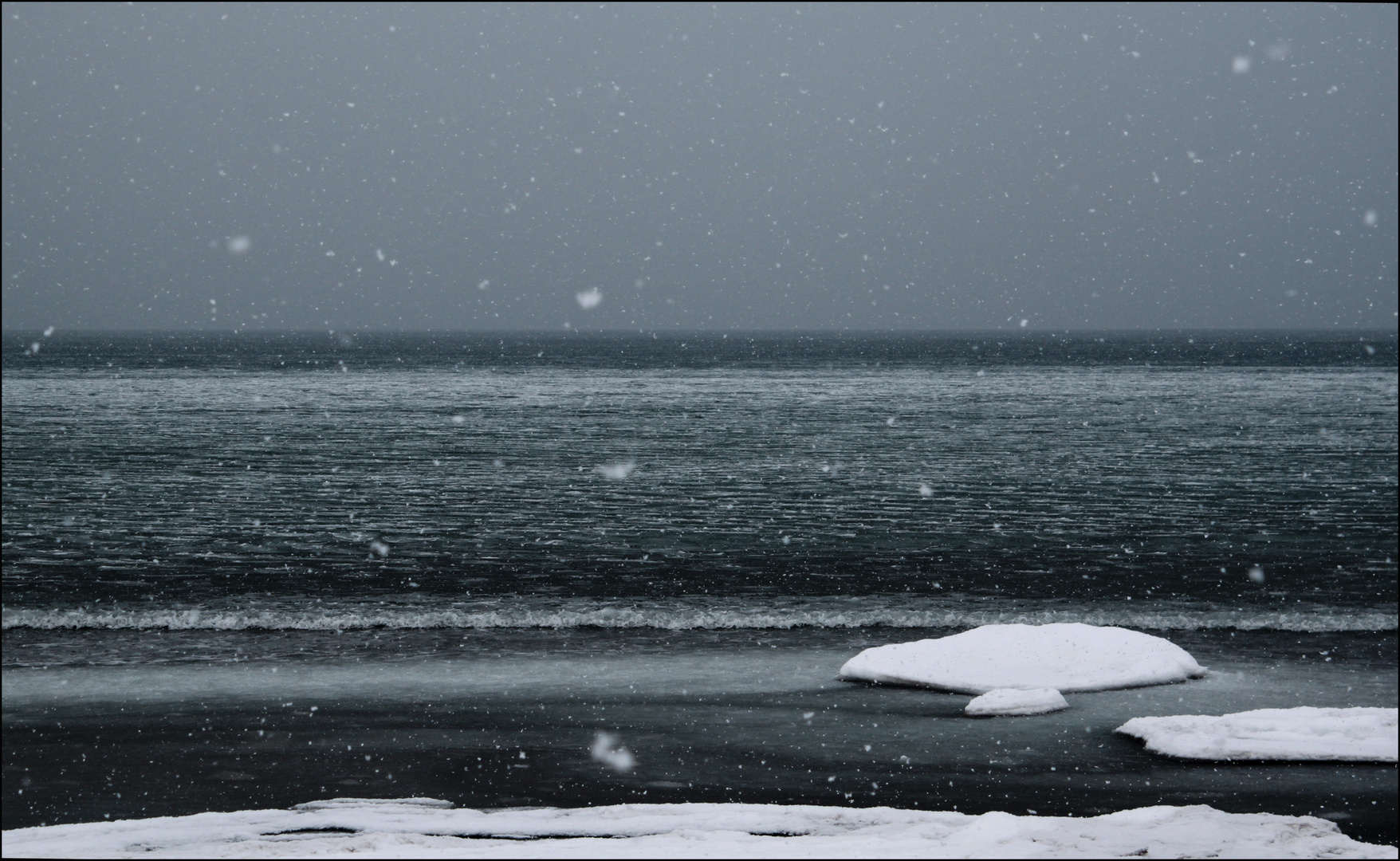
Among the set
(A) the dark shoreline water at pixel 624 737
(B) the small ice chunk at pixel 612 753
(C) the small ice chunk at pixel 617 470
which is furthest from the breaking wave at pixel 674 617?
(C) the small ice chunk at pixel 617 470

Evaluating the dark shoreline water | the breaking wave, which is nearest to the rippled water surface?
the breaking wave

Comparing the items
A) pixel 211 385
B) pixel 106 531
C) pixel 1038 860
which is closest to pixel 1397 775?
pixel 1038 860

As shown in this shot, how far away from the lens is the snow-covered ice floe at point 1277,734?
393 inches

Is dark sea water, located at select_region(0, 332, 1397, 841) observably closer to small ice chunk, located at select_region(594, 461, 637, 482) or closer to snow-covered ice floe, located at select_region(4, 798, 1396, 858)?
small ice chunk, located at select_region(594, 461, 637, 482)

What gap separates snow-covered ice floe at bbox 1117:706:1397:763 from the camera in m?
9.98

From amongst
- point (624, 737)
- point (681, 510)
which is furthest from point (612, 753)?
point (681, 510)

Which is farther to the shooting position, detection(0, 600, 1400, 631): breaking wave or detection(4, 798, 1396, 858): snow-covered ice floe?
detection(0, 600, 1400, 631): breaking wave

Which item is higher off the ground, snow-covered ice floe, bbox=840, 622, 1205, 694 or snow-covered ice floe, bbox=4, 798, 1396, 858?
snow-covered ice floe, bbox=4, 798, 1396, 858

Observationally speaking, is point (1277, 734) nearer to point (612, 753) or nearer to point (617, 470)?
point (612, 753)

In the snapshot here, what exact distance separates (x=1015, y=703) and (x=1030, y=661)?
57.6 inches

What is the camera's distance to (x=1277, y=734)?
10.3 m

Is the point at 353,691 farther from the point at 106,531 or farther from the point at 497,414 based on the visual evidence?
the point at 497,414

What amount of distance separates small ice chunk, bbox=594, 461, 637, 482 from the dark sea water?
0.75 feet

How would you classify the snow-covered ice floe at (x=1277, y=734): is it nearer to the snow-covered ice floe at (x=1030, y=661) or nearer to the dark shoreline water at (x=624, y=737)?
the dark shoreline water at (x=624, y=737)
